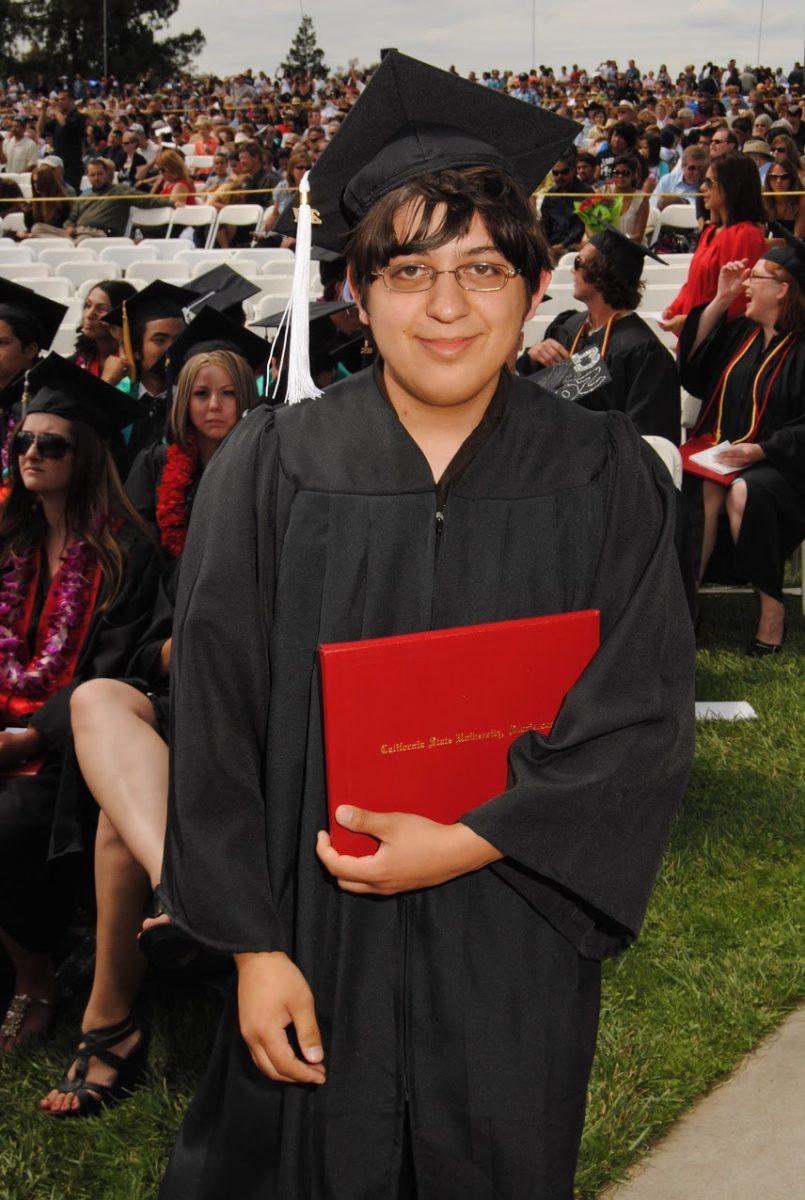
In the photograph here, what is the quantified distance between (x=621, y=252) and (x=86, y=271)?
6503 millimetres

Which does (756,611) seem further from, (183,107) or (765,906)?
(183,107)

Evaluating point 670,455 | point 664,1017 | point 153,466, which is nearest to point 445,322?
point 664,1017

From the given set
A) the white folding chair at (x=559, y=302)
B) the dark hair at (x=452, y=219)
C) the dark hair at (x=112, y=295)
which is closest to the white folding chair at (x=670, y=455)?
the dark hair at (x=112, y=295)

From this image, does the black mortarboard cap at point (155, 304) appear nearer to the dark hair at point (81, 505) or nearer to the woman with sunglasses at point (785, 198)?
the dark hair at point (81, 505)

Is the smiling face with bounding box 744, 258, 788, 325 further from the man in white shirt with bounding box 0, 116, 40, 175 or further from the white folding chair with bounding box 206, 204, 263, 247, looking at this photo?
the man in white shirt with bounding box 0, 116, 40, 175

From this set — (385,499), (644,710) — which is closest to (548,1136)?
(644,710)

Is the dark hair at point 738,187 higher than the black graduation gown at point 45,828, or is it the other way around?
the dark hair at point 738,187

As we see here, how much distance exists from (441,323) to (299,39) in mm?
47391

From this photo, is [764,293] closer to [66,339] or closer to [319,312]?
[319,312]

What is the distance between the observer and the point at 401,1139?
163cm

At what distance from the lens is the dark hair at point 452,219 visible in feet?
5.10

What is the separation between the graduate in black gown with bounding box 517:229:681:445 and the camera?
580 cm

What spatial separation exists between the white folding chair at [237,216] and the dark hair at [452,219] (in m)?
11.9

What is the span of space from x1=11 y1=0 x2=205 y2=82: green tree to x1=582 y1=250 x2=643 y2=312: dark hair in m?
50.4
